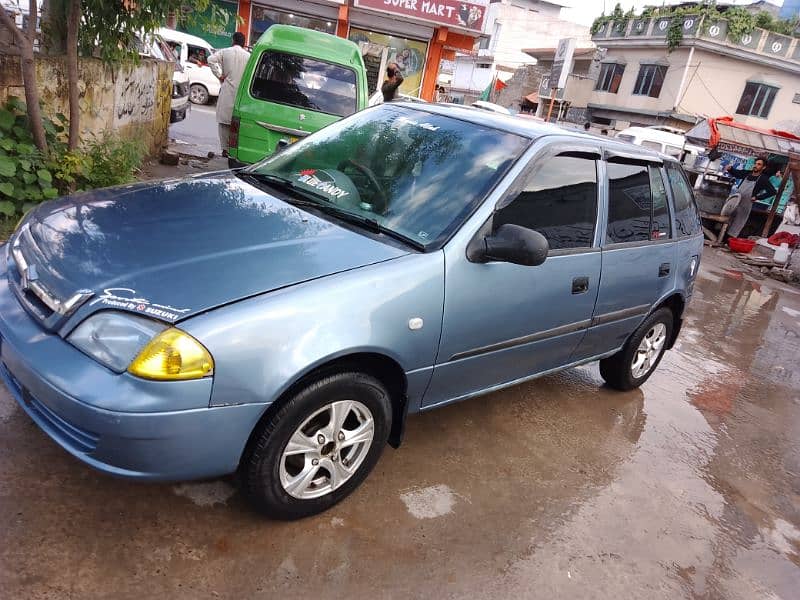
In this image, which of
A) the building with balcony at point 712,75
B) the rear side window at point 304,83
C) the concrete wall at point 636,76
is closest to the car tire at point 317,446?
the rear side window at point 304,83

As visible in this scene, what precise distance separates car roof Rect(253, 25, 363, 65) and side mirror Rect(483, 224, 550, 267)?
241 inches

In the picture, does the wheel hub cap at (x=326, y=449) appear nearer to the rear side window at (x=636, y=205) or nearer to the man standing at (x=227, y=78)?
the rear side window at (x=636, y=205)

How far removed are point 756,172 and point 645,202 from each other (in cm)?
1143

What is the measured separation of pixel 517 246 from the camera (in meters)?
2.77

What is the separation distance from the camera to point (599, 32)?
3706 cm

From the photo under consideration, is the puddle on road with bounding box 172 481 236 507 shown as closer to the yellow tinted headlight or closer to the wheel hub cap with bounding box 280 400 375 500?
the wheel hub cap with bounding box 280 400 375 500

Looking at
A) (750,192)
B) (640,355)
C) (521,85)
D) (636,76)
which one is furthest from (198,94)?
(521,85)

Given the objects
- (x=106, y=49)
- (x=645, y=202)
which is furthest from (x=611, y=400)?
(x=106, y=49)

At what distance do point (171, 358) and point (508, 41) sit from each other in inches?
2235

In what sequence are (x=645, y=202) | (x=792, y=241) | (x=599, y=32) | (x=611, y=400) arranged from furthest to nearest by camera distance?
(x=599, y=32) < (x=792, y=241) < (x=611, y=400) < (x=645, y=202)

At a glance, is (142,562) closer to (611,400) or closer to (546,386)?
(546,386)

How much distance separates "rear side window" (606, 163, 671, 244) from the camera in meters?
3.75

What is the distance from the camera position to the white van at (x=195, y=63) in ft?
60.0

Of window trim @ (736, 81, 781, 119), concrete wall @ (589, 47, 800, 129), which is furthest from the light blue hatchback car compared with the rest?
window trim @ (736, 81, 781, 119)
